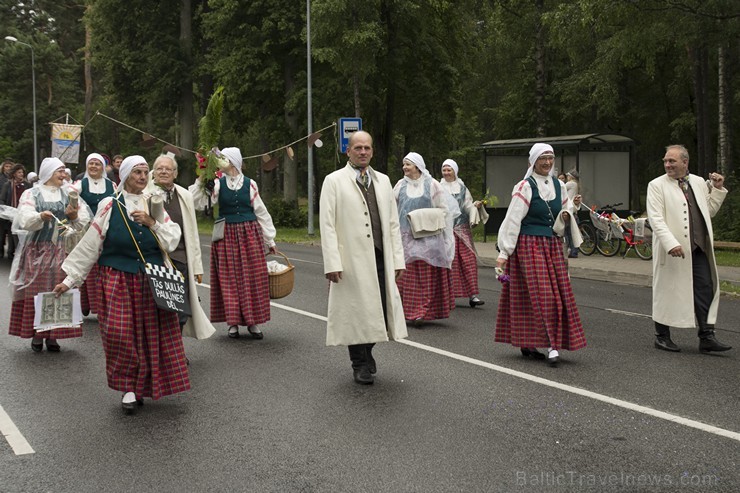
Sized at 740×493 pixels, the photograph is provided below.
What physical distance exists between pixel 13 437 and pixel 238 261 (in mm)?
4044

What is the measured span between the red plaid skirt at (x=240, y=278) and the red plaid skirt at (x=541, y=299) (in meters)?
2.80

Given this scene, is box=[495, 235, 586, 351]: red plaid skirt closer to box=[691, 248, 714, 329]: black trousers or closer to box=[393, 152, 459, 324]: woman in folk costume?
box=[691, 248, 714, 329]: black trousers

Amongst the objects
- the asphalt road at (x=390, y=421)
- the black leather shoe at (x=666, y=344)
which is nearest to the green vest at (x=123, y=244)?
the asphalt road at (x=390, y=421)

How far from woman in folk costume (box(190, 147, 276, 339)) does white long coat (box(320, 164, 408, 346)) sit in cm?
247

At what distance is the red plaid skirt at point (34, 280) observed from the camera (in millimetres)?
9031

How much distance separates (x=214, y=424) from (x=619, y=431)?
264 centimetres

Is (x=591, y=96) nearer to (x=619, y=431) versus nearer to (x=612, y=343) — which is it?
(x=612, y=343)

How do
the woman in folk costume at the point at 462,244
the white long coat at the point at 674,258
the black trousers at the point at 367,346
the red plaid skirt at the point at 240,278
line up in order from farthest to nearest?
the woman in folk costume at the point at 462,244
the red plaid skirt at the point at 240,278
the white long coat at the point at 674,258
the black trousers at the point at 367,346

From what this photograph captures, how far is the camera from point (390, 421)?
20.2ft

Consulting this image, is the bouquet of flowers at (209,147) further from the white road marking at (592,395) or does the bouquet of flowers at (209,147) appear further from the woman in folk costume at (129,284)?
the woman in folk costume at (129,284)

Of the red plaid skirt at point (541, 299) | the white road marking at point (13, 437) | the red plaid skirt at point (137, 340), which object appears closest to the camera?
the white road marking at point (13, 437)

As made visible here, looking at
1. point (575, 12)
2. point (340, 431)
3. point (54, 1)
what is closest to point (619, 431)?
point (340, 431)

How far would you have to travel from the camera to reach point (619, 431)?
581 cm

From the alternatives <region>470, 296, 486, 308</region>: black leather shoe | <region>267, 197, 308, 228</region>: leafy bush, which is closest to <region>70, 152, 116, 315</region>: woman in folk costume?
<region>470, 296, 486, 308</region>: black leather shoe
